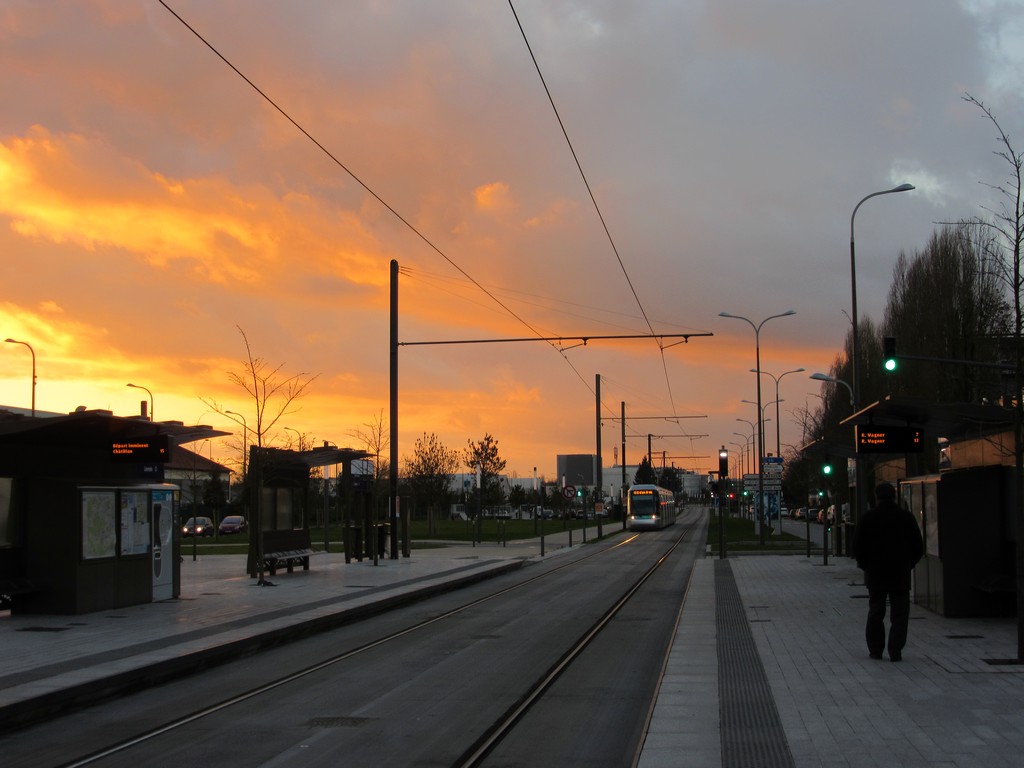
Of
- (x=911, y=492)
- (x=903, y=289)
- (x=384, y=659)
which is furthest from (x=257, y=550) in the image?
(x=903, y=289)

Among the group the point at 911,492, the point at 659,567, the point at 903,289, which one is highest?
the point at 903,289

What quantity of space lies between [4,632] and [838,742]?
11989 millimetres

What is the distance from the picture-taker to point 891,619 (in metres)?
11.9

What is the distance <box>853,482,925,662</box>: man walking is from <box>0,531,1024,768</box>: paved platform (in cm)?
56

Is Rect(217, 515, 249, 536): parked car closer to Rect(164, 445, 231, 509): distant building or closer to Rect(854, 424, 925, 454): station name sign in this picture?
Rect(164, 445, 231, 509): distant building

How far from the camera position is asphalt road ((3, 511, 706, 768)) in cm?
811

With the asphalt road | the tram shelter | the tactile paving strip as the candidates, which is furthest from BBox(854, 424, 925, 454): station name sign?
the tram shelter

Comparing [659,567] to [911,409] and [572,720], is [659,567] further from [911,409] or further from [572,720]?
[572,720]

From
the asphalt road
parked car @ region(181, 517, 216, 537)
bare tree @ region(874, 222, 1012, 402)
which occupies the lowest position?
parked car @ region(181, 517, 216, 537)

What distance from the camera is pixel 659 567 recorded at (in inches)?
1308

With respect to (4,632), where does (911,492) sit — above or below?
above

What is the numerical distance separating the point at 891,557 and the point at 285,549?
1931cm

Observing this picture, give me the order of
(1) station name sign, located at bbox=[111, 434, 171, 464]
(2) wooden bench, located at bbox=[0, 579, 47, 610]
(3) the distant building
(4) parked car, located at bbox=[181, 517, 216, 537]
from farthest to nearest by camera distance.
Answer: (3) the distant building, (4) parked car, located at bbox=[181, 517, 216, 537], (1) station name sign, located at bbox=[111, 434, 171, 464], (2) wooden bench, located at bbox=[0, 579, 47, 610]

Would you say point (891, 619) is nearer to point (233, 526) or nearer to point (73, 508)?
point (73, 508)
